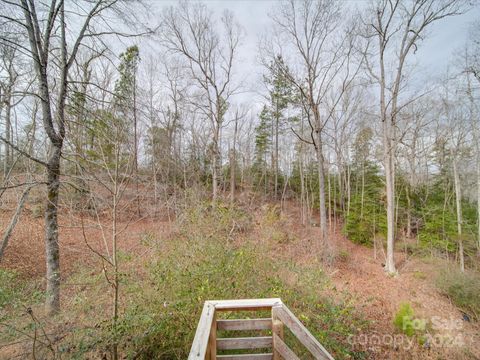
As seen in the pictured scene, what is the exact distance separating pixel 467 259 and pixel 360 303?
904cm

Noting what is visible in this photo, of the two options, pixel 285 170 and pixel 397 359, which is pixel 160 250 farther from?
pixel 285 170

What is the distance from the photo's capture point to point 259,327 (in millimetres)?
2359

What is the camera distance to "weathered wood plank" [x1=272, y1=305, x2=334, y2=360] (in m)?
1.79

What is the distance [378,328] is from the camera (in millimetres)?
4465

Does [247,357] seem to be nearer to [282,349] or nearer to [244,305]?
[282,349]

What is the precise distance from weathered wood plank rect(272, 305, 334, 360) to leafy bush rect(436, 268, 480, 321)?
6534 mm

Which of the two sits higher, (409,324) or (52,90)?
(52,90)

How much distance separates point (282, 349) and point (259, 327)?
328 millimetres

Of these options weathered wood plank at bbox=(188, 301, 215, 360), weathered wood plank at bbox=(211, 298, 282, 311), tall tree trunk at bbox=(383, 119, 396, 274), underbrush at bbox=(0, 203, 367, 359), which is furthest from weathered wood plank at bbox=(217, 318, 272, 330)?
tall tree trunk at bbox=(383, 119, 396, 274)

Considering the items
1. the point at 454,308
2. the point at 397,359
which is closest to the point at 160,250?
the point at 397,359

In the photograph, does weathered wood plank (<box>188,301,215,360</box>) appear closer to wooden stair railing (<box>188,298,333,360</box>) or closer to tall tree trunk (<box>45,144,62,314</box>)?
wooden stair railing (<box>188,298,333,360</box>)

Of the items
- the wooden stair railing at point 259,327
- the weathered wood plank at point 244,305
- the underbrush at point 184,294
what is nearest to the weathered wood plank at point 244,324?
the wooden stair railing at point 259,327

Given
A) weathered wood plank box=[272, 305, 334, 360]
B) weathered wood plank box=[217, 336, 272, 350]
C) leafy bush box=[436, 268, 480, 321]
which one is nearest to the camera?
weathered wood plank box=[272, 305, 334, 360]

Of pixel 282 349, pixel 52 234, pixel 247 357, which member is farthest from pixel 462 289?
pixel 52 234
